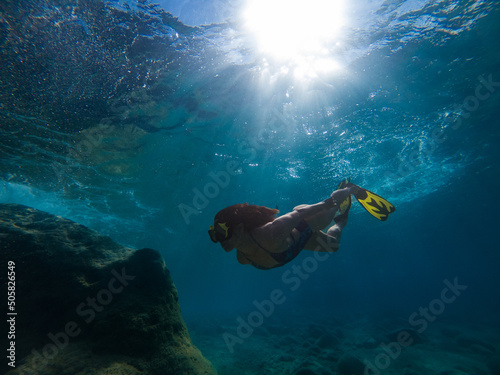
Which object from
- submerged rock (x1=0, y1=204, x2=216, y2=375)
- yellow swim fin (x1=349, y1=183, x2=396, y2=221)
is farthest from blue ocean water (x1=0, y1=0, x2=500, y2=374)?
yellow swim fin (x1=349, y1=183, x2=396, y2=221)

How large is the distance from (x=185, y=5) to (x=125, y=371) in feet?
30.0

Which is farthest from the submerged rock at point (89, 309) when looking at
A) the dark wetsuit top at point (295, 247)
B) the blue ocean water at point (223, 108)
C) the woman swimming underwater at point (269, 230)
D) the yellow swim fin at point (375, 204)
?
the blue ocean water at point (223, 108)

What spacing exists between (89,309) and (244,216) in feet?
9.07

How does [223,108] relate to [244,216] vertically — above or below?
above

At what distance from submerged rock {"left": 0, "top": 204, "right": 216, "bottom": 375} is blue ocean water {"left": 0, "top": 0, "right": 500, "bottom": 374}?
18.6 ft

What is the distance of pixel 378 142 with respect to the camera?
13.2 metres

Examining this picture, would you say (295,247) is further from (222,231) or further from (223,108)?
(223,108)

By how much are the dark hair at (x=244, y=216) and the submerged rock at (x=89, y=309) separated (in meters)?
1.86

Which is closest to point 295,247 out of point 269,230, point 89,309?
point 269,230

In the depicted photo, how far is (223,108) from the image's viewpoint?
10062mm

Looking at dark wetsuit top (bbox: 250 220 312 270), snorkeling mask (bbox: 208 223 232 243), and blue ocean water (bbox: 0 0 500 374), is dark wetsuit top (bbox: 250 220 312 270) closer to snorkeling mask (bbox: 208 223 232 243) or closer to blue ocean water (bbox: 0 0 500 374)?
snorkeling mask (bbox: 208 223 232 243)

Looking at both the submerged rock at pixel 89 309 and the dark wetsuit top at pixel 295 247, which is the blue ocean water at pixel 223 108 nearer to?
the submerged rock at pixel 89 309

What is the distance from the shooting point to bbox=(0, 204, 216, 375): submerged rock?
104 inches

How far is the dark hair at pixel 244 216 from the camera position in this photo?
3150 mm
